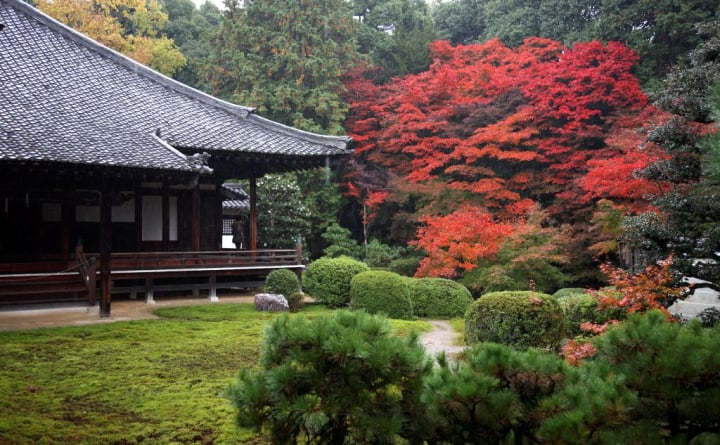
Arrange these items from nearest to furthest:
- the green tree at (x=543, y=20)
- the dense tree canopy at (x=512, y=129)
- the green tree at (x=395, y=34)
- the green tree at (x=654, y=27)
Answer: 1. the dense tree canopy at (x=512, y=129)
2. the green tree at (x=654, y=27)
3. the green tree at (x=543, y=20)
4. the green tree at (x=395, y=34)

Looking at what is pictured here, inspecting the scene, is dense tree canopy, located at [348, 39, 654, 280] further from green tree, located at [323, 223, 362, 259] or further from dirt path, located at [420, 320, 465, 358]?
dirt path, located at [420, 320, 465, 358]

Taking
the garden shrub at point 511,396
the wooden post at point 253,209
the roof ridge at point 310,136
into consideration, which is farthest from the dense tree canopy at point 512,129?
the garden shrub at point 511,396

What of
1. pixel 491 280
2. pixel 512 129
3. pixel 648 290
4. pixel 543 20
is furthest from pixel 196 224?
pixel 543 20

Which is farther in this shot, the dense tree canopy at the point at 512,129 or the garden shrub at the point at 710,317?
the dense tree canopy at the point at 512,129

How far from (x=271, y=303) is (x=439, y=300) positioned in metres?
4.17

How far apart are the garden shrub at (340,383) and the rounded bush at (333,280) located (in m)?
12.0

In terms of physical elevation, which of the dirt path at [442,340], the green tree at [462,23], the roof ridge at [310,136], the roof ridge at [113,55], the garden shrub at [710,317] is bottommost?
the dirt path at [442,340]

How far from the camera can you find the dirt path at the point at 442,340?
1010cm

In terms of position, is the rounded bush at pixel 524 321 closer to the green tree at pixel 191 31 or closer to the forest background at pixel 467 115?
the forest background at pixel 467 115

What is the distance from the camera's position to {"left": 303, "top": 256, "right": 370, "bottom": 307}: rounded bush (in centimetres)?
1591

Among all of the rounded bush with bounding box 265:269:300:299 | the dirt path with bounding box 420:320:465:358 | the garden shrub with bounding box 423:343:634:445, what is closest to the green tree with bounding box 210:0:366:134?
the rounded bush with bounding box 265:269:300:299

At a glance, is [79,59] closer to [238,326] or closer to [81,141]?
[81,141]

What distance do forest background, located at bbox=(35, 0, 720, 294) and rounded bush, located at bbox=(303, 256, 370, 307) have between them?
261cm

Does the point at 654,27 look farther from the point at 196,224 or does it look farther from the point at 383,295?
the point at 196,224
